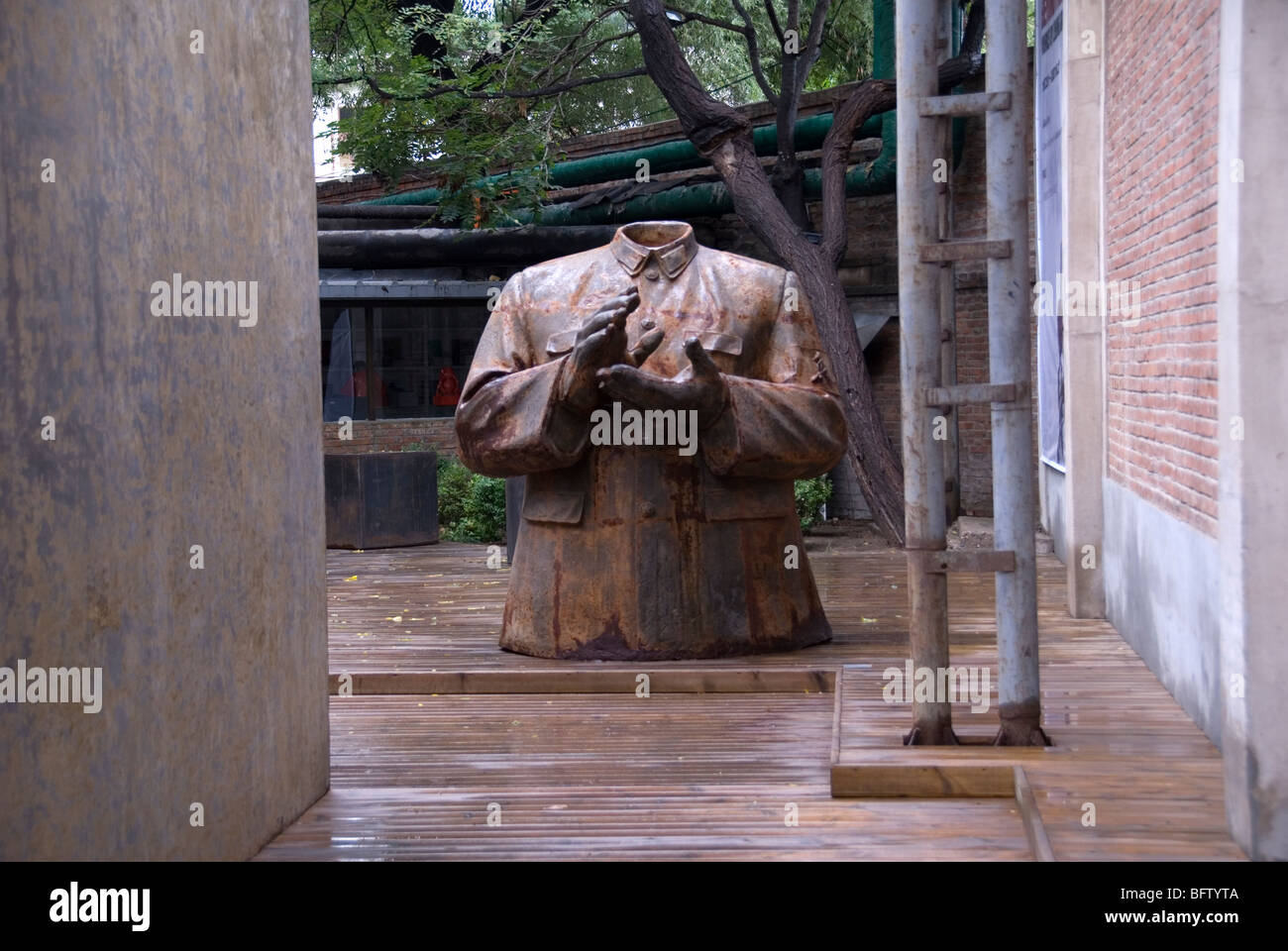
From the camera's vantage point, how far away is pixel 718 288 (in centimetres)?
706

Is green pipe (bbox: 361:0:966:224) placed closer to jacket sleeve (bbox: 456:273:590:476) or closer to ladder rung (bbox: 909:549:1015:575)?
jacket sleeve (bbox: 456:273:590:476)

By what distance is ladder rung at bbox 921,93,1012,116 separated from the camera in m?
5.00

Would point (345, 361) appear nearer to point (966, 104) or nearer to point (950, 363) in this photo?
point (950, 363)

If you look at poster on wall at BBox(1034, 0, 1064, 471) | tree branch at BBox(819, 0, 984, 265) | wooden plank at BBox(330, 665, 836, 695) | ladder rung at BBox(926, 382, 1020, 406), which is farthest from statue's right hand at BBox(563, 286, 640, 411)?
tree branch at BBox(819, 0, 984, 265)

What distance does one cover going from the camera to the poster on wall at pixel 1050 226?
10227 millimetres

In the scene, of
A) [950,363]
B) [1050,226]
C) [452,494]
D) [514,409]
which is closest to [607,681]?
[514,409]

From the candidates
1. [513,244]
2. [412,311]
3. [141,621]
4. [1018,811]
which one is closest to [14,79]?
[141,621]

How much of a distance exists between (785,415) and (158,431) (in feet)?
11.4

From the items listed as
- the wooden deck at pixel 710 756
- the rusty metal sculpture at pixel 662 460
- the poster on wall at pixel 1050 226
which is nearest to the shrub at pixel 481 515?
the poster on wall at pixel 1050 226

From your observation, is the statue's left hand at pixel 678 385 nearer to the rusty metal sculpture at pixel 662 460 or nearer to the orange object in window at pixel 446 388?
the rusty metal sculpture at pixel 662 460

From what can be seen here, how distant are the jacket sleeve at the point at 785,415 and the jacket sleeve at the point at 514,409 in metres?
0.62

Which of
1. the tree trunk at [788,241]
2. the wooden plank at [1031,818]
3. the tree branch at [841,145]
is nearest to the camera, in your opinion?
the wooden plank at [1031,818]

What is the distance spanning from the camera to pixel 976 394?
16.5 feet

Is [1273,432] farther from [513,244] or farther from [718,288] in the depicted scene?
[513,244]
